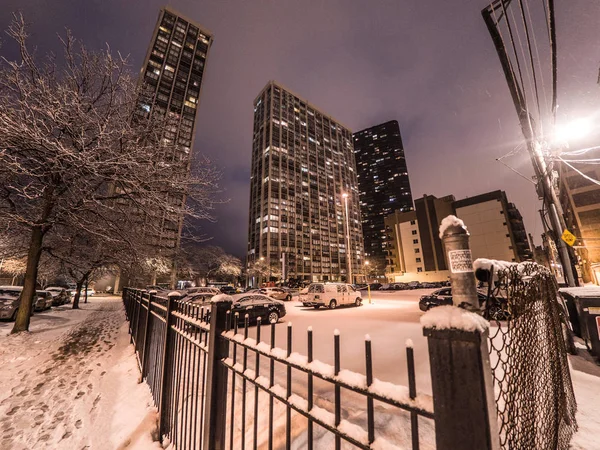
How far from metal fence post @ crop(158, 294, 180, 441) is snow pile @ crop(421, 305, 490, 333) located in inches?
146

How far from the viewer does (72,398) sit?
451 cm

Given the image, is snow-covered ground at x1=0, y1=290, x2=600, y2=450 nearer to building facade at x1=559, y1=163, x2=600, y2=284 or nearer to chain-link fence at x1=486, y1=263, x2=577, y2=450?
chain-link fence at x1=486, y1=263, x2=577, y2=450

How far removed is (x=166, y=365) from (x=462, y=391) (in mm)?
3778

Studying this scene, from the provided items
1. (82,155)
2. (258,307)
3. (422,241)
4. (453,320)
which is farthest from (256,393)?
(422,241)

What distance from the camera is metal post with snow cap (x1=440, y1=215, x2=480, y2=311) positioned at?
165cm

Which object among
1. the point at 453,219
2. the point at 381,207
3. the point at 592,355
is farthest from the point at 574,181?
the point at 381,207

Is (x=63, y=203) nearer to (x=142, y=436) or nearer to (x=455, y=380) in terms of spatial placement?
(x=142, y=436)

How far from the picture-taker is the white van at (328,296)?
736 inches

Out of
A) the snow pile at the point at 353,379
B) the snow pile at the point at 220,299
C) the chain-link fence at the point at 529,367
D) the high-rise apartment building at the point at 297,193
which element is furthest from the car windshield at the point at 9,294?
the high-rise apartment building at the point at 297,193

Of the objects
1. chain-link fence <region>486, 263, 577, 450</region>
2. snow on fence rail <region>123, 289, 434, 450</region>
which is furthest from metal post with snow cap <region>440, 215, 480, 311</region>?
snow on fence rail <region>123, 289, 434, 450</region>

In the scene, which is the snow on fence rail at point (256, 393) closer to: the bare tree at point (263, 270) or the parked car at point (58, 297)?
the parked car at point (58, 297)

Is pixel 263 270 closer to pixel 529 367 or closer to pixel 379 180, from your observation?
pixel 529 367

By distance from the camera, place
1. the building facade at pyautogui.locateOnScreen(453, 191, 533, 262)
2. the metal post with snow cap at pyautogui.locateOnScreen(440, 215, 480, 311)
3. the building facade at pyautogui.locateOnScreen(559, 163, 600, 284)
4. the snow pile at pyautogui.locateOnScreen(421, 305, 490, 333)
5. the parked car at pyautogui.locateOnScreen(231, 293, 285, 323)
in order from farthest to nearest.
→ the building facade at pyautogui.locateOnScreen(453, 191, 533, 262) < the building facade at pyautogui.locateOnScreen(559, 163, 600, 284) < the parked car at pyautogui.locateOnScreen(231, 293, 285, 323) < the metal post with snow cap at pyautogui.locateOnScreen(440, 215, 480, 311) < the snow pile at pyautogui.locateOnScreen(421, 305, 490, 333)

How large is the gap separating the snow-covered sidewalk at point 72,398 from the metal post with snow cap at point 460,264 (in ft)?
13.2
